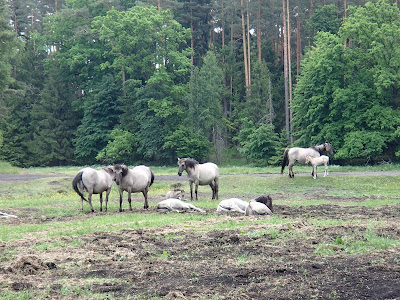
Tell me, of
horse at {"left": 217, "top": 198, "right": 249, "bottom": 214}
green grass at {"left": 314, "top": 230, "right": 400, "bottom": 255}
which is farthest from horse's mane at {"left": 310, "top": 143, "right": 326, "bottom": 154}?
green grass at {"left": 314, "top": 230, "right": 400, "bottom": 255}

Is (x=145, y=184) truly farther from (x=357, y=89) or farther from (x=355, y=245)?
(x=357, y=89)

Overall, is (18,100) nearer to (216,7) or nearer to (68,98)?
(68,98)

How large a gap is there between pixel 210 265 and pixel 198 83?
4980 centimetres

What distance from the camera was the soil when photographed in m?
7.79

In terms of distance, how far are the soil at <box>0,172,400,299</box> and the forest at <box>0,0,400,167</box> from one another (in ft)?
110

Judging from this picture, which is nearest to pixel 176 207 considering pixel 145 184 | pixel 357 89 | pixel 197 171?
pixel 145 184

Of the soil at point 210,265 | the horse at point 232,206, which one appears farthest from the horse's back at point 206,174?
the soil at point 210,265

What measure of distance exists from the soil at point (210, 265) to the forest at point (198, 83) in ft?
110

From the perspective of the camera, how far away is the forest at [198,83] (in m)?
45.9

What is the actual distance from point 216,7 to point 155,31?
1402cm

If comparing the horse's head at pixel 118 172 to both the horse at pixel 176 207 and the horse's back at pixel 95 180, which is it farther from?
the horse at pixel 176 207

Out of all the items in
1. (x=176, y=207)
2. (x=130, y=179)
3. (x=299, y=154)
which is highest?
(x=299, y=154)

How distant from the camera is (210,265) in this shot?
9.42 m

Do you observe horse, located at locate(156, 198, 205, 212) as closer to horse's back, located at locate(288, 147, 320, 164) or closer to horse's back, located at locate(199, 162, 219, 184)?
horse's back, located at locate(199, 162, 219, 184)
